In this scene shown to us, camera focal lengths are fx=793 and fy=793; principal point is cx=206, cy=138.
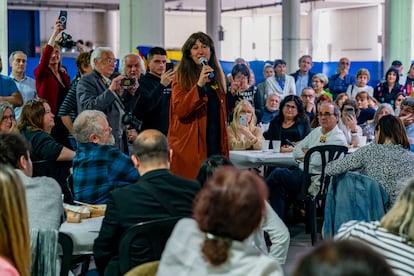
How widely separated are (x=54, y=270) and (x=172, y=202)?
0.57 metres

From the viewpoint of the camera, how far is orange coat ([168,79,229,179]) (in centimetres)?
498

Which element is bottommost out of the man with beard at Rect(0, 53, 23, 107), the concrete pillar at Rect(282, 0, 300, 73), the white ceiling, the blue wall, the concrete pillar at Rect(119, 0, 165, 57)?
the man with beard at Rect(0, 53, 23, 107)

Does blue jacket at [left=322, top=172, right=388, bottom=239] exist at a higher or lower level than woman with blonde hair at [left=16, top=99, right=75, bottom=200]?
lower

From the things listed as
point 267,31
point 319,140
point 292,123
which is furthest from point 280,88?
point 267,31

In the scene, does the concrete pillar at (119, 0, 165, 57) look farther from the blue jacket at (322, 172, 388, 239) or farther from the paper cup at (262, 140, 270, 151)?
the blue jacket at (322, 172, 388, 239)

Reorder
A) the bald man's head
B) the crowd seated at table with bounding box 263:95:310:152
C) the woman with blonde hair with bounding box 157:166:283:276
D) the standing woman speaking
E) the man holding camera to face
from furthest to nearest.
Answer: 1. the crowd seated at table with bounding box 263:95:310:152
2. the man holding camera to face
3. the standing woman speaking
4. the bald man's head
5. the woman with blonde hair with bounding box 157:166:283:276

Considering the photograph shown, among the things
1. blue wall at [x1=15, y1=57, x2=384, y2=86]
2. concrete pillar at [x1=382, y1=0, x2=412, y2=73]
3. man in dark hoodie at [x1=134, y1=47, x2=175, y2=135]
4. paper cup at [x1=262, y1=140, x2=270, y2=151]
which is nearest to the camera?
man in dark hoodie at [x1=134, y1=47, x2=175, y2=135]

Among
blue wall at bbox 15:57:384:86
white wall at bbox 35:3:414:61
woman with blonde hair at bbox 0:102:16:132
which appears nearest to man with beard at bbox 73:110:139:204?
woman with blonde hair at bbox 0:102:16:132

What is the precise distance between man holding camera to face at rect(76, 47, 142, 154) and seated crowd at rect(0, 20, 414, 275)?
1cm

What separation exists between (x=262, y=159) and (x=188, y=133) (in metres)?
1.68

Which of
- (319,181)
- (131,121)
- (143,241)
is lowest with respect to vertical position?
(319,181)

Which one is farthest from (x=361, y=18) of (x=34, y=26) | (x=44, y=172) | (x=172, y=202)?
(x=172, y=202)

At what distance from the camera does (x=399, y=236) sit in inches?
100

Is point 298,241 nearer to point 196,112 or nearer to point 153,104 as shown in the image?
point 153,104
